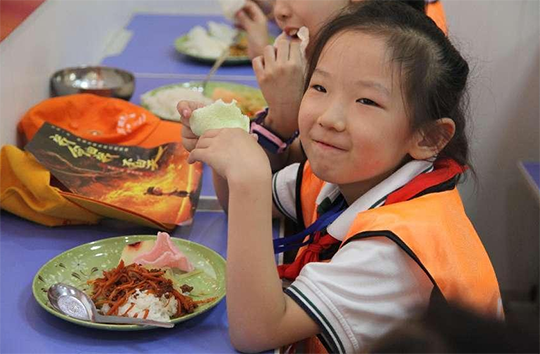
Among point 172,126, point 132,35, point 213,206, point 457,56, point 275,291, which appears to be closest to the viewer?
point 275,291

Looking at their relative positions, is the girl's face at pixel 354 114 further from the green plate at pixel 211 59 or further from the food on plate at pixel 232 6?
the green plate at pixel 211 59

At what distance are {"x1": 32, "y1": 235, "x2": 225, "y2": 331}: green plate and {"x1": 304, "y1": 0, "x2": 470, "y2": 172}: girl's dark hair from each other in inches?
15.3

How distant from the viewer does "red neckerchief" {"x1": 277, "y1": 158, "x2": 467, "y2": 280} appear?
135 centimetres

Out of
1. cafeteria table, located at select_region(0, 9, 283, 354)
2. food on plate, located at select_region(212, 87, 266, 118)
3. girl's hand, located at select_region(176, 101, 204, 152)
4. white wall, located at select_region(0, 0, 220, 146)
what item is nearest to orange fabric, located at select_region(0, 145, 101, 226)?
cafeteria table, located at select_region(0, 9, 283, 354)

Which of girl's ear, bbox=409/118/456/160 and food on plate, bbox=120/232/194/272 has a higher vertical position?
girl's ear, bbox=409/118/456/160

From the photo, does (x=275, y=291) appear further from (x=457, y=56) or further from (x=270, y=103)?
(x=270, y=103)

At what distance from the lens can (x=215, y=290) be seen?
1.41 meters

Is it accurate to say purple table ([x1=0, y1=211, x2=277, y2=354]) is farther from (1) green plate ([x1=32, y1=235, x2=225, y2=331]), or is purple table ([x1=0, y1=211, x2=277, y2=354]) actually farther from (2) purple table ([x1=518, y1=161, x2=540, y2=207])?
(2) purple table ([x1=518, y1=161, x2=540, y2=207])

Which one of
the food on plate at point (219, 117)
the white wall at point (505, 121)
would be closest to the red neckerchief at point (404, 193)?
the food on plate at point (219, 117)

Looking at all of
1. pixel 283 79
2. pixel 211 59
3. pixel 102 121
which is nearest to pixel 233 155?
pixel 283 79

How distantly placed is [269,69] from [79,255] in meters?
0.58

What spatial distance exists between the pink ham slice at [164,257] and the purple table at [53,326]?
0.12 metres

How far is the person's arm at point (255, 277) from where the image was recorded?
122 centimetres

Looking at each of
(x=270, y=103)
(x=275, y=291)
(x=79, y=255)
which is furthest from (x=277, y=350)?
(x=270, y=103)
